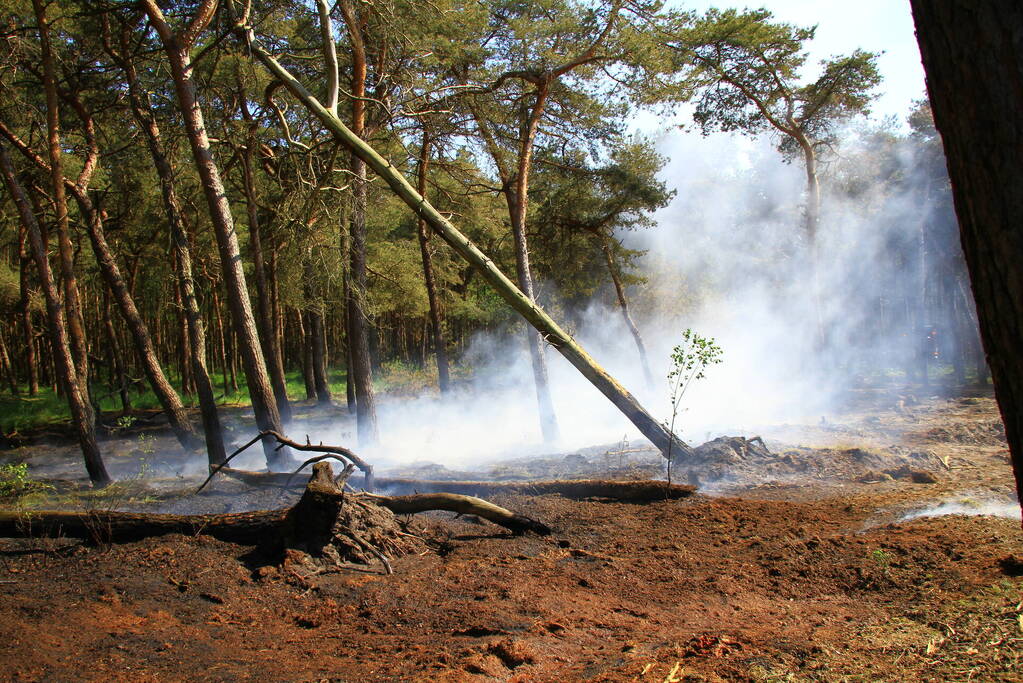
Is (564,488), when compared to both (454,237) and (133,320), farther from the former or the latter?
(133,320)

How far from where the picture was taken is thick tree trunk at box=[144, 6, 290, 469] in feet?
30.6

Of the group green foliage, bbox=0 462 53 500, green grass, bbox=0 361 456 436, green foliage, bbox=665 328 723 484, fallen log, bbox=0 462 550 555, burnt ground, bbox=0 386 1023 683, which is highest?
green grass, bbox=0 361 456 436

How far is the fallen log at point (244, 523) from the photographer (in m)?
5.73

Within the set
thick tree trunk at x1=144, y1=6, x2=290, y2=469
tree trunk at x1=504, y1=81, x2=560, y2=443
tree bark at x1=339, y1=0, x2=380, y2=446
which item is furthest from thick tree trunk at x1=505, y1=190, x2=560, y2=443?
thick tree trunk at x1=144, y1=6, x2=290, y2=469

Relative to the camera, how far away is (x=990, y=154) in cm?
173

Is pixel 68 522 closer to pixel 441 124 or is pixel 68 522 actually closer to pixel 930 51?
pixel 930 51

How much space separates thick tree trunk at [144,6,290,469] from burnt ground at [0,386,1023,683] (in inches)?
94.2

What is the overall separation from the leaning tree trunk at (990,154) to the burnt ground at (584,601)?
1.90 metres

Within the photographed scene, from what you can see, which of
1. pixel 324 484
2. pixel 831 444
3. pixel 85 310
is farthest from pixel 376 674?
pixel 85 310

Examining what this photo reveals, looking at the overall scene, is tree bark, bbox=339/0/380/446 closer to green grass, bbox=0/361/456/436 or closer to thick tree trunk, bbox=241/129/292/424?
thick tree trunk, bbox=241/129/292/424

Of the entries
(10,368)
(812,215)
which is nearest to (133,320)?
(10,368)

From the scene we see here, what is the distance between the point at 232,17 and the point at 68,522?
6.78 metres

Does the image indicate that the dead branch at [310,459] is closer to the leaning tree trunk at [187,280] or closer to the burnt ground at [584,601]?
the burnt ground at [584,601]

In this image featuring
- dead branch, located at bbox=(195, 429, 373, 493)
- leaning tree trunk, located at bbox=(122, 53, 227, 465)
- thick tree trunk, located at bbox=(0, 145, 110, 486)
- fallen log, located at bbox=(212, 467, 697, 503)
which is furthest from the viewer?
leaning tree trunk, located at bbox=(122, 53, 227, 465)
